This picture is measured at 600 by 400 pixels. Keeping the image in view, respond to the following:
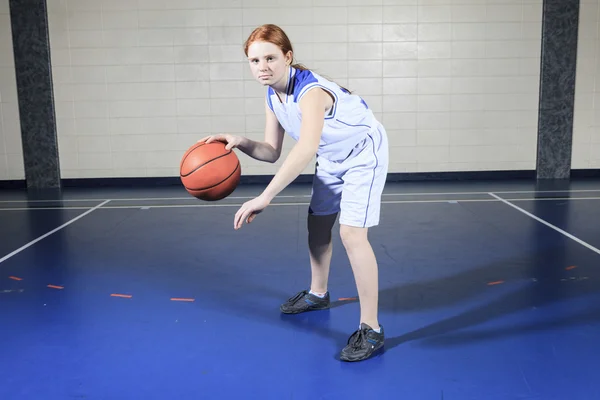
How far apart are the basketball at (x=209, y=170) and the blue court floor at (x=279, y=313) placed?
2.49ft

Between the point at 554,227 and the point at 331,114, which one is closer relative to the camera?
the point at 331,114

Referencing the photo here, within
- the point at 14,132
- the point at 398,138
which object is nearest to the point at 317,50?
the point at 398,138

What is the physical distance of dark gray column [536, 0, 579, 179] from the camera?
25.9 feet

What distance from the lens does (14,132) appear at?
8.09 meters

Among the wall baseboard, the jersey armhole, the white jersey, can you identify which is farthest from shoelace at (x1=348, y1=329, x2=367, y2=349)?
the wall baseboard

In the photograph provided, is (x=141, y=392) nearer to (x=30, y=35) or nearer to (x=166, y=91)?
(x=166, y=91)

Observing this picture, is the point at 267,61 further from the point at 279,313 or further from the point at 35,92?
the point at 35,92

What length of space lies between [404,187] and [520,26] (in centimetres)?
280

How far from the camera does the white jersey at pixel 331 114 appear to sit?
2.45 meters

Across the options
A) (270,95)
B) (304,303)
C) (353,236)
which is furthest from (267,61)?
(304,303)

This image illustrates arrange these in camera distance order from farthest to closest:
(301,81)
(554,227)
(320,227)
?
(554,227) → (320,227) → (301,81)

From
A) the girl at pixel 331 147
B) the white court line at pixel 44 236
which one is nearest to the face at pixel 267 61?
the girl at pixel 331 147

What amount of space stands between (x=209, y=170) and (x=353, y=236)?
28.4 inches

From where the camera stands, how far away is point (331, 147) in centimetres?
265
